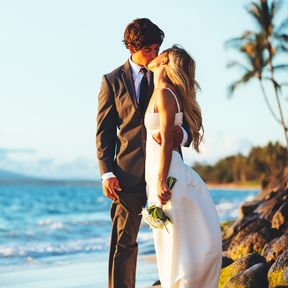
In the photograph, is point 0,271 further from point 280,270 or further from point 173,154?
point 173,154

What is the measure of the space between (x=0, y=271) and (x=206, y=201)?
7122 mm

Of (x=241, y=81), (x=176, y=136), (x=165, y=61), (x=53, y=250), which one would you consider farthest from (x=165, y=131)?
(x=241, y=81)

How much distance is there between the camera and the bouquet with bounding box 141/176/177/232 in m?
4.49

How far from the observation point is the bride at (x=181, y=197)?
448 cm

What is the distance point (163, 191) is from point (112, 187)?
439 millimetres

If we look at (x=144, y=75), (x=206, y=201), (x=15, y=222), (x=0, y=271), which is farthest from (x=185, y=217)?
(x=15, y=222)

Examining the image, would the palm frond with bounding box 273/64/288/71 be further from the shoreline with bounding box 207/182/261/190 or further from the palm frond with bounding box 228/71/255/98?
the shoreline with bounding box 207/182/261/190


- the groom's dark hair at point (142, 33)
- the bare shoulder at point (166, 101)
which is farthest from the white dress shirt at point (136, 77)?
the bare shoulder at point (166, 101)

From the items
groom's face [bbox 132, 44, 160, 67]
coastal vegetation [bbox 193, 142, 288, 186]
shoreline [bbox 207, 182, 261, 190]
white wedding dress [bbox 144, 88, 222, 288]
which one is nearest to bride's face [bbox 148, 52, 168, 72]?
groom's face [bbox 132, 44, 160, 67]

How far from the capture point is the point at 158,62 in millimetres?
4637

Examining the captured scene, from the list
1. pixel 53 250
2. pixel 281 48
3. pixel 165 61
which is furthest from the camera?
pixel 281 48

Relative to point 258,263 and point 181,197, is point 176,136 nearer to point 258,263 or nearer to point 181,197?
point 181,197

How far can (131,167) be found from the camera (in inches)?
190

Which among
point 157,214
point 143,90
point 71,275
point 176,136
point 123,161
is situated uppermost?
point 143,90
